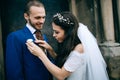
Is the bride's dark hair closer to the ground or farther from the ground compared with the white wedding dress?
farther from the ground

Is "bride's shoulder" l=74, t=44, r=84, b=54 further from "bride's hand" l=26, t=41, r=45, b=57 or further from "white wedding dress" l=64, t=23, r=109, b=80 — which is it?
"bride's hand" l=26, t=41, r=45, b=57

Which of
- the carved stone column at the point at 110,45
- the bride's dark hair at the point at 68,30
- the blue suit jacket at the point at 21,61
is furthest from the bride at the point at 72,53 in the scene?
the carved stone column at the point at 110,45

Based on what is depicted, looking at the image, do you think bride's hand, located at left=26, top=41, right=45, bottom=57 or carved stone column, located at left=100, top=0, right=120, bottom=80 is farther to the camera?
carved stone column, located at left=100, top=0, right=120, bottom=80

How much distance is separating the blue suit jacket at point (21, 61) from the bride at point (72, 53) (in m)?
0.13

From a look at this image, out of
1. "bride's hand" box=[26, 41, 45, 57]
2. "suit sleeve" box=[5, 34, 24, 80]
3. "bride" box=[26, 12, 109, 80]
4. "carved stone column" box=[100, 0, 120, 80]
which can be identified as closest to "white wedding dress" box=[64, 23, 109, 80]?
"bride" box=[26, 12, 109, 80]

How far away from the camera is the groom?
3.03 metres

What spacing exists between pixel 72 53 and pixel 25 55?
1.61 ft

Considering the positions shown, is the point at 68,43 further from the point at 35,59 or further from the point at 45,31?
the point at 45,31

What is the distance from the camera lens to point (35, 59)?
124 inches

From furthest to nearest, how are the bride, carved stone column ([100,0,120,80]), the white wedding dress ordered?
carved stone column ([100,0,120,80]) < the white wedding dress < the bride

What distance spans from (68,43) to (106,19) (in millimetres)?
1195

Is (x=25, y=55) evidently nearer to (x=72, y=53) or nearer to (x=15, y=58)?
(x=15, y=58)

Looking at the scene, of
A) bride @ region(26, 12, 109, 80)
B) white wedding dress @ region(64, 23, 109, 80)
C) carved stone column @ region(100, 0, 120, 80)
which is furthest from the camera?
carved stone column @ region(100, 0, 120, 80)

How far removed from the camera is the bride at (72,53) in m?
2.95
